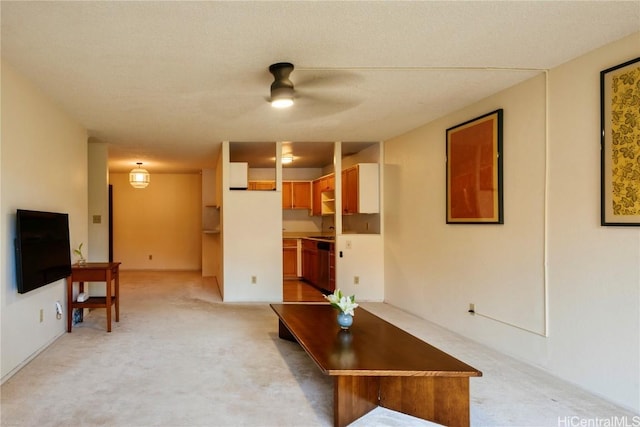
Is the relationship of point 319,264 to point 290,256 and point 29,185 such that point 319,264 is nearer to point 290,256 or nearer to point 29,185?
point 290,256

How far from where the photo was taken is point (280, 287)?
610 centimetres

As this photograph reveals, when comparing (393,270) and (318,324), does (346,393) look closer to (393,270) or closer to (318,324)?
(318,324)

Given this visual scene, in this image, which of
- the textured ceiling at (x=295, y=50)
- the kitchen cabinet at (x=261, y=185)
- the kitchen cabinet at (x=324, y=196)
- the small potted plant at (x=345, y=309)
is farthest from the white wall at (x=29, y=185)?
the kitchen cabinet at (x=324, y=196)

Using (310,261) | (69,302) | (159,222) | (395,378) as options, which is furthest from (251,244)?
(159,222)

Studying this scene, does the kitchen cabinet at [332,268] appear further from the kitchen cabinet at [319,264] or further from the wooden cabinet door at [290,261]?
the wooden cabinet door at [290,261]

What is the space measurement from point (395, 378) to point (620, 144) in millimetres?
2072

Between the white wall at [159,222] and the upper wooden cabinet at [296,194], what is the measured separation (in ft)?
8.86

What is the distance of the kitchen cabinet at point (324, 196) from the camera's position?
7463mm

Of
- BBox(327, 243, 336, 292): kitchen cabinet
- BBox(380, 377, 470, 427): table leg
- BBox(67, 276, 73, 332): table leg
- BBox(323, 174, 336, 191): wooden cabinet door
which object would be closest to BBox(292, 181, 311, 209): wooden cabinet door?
BBox(323, 174, 336, 191): wooden cabinet door

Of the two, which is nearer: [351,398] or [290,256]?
[351,398]

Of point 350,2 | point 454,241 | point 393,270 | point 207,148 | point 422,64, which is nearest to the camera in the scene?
point 350,2

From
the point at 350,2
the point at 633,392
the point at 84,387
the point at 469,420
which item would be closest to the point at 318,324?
the point at 469,420

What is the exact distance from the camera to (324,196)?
7.79 metres

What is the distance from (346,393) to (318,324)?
1019 millimetres
